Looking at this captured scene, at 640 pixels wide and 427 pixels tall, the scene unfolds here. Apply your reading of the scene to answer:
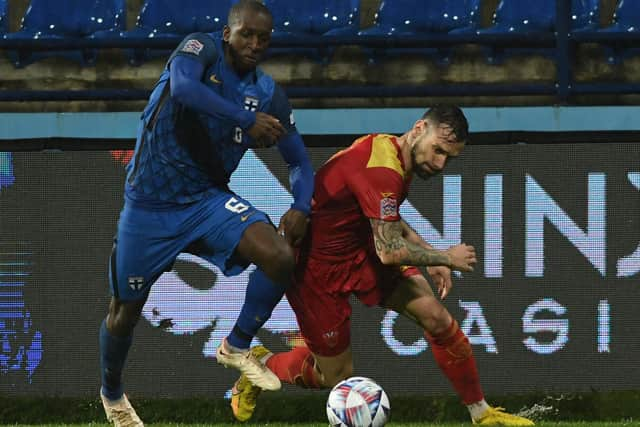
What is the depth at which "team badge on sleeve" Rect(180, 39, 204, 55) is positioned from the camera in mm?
5582

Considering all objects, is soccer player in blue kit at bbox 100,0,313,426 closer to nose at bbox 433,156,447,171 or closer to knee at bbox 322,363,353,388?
knee at bbox 322,363,353,388

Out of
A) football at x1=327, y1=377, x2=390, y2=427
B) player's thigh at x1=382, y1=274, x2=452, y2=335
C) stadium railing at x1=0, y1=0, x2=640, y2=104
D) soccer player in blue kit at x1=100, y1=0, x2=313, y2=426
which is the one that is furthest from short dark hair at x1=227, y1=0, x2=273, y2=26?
stadium railing at x1=0, y1=0, x2=640, y2=104

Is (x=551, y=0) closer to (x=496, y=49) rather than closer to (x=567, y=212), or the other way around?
(x=496, y=49)

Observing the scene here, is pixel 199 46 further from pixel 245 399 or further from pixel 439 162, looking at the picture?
pixel 245 399

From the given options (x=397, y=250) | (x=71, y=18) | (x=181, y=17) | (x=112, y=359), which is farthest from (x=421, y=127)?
(x=71, y=18)

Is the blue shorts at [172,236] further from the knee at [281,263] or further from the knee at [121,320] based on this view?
the knee at [281,263]

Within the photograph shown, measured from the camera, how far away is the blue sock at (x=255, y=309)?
20.2ft

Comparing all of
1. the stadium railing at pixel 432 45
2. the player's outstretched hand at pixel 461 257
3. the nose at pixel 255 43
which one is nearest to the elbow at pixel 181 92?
the nose at pixel 255 43

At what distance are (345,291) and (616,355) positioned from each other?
182 cm

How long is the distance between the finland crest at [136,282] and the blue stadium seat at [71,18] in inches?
155

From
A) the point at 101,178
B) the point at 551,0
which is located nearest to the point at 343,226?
the point at 101,178

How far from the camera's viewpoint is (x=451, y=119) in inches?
235

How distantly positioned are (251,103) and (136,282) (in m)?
0.96

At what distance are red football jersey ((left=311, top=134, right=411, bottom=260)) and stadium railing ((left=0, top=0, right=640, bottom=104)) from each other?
225 cm
